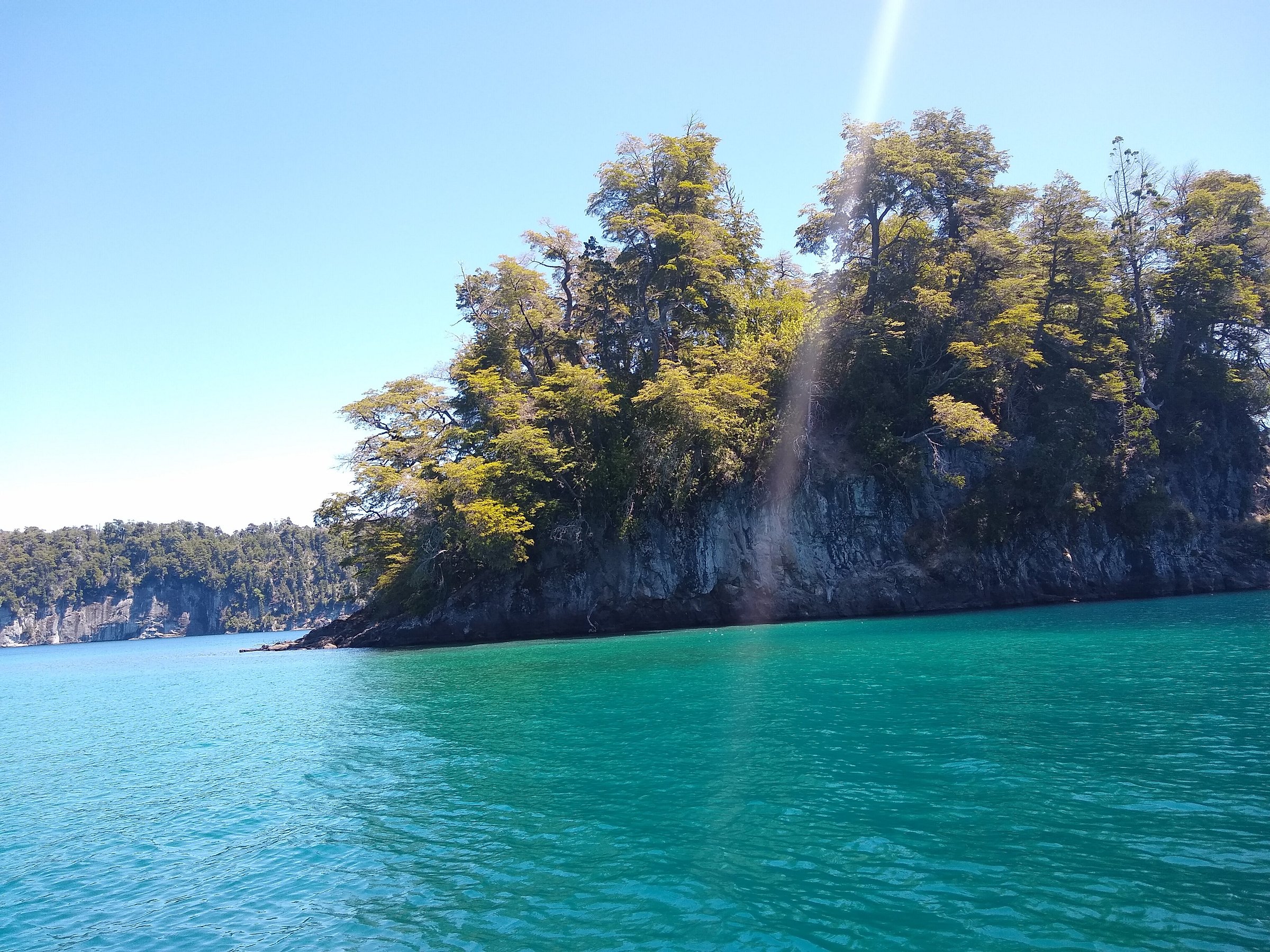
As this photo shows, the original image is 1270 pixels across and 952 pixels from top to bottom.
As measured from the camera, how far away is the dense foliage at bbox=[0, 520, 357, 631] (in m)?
136

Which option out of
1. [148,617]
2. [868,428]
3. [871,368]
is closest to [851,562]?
[868,428]

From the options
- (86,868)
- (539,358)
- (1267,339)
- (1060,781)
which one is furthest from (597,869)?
(1267,339)

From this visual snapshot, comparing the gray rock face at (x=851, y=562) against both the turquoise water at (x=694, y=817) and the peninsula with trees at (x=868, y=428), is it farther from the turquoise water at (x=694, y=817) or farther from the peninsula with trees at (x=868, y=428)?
the turquoise water at (x=694, y=817)

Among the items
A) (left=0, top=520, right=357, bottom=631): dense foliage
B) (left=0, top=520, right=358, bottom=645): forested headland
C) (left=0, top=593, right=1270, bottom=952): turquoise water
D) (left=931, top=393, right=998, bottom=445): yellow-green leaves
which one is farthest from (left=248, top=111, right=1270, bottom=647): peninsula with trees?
(left=0, top=520, right=358, bottom=645): forested headland

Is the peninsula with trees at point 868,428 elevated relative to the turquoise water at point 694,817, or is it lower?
elevated

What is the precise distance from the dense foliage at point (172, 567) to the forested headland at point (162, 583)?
165 mm

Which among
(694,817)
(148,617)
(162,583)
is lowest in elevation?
(148,617)

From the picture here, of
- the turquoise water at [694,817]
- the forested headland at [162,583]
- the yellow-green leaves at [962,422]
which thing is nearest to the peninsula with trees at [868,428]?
the yellow-green leaves at [962,422]

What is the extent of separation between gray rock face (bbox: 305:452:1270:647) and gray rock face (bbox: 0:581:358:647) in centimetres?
11386

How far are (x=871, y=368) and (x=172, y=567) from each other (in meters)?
151

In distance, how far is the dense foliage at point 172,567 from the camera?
5364 inches

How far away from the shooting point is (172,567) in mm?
141875

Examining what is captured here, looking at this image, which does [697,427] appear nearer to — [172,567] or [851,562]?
[851,562]

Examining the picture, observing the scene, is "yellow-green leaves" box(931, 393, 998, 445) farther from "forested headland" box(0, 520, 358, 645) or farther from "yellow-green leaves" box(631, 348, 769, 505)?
"forested headland" box(0, 520, 358, 645)
